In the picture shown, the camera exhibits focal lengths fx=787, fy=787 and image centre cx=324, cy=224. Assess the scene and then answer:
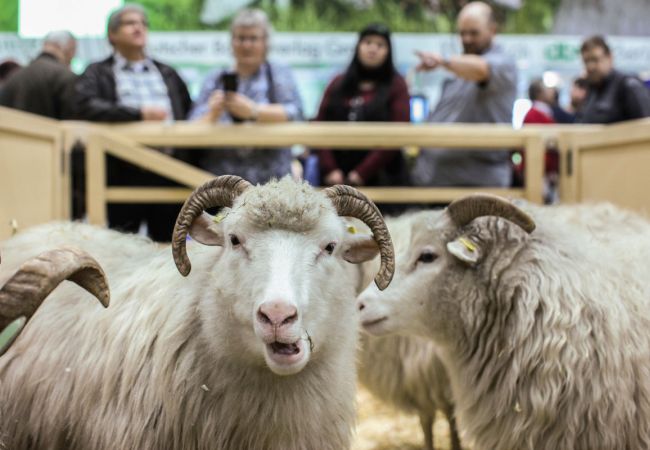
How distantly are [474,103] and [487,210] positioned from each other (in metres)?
2.47

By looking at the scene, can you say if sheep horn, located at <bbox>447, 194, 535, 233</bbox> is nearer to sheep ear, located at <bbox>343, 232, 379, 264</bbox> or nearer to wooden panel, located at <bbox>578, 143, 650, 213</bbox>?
sheep ear, located at <bbox>343, 232, 379, 264</bbox>

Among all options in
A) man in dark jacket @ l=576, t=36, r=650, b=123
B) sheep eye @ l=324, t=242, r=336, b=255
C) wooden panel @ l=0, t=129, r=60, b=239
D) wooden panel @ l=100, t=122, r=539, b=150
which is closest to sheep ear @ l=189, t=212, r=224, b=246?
sheep eye @ l=324, t=242, r=336, b=255

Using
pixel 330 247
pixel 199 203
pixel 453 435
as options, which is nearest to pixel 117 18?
pixel 199 203

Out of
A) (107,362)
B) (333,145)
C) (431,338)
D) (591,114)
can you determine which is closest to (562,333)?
(431,338)

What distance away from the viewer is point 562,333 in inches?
117

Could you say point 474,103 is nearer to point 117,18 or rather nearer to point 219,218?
point 117,18

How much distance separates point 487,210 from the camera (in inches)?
122

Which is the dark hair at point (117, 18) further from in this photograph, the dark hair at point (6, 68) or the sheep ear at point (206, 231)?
the sheep ear at point (206, 231)

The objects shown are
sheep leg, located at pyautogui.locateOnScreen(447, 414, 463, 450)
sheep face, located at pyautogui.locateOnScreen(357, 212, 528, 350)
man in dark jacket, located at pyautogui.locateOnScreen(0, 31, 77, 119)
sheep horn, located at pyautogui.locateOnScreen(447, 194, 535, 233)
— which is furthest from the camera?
man in dark jacket, located at pyautogui.locateOnScreen(0, 31, 77, 119)

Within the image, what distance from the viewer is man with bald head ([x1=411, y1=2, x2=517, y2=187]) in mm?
5074

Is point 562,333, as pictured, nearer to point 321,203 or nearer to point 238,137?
point 321,203

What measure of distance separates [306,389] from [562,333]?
105cm

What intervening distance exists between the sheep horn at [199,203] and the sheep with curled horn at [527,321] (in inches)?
37.0

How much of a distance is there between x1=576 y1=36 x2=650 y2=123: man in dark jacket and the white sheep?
86.9 inches
